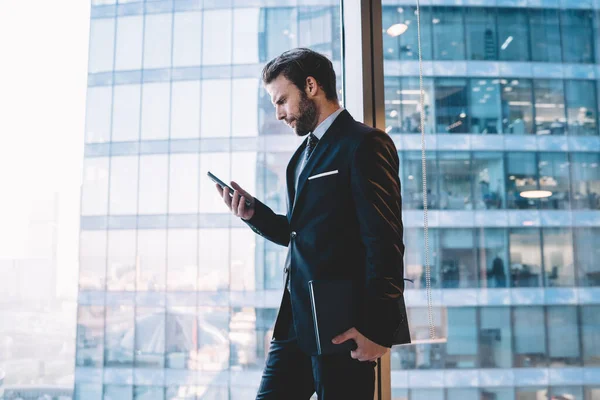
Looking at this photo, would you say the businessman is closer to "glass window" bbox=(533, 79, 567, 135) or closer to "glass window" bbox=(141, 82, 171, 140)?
"glass window" bbox=(141, 82, 171, 140)

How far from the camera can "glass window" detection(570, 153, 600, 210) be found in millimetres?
2150

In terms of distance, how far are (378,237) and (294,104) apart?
42cm

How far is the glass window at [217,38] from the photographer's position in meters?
1.94

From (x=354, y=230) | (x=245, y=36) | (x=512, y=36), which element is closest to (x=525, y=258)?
(x=512, y=36)

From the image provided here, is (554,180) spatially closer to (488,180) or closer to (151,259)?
(488,180)

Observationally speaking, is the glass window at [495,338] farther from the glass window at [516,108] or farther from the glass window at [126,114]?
the glass window at [126,114]

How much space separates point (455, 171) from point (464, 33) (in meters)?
0.57

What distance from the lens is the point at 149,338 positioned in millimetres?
1799

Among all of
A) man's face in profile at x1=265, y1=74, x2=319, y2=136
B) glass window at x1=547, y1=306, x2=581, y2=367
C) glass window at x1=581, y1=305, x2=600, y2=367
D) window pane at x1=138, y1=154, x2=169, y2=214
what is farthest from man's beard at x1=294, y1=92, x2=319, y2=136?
glass window at x1=581, y1=305, x2=600, y2=367

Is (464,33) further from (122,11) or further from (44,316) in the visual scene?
(44,316)

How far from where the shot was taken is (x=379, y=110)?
1.80 m

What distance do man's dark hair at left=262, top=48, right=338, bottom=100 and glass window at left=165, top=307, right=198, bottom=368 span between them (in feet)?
2.97

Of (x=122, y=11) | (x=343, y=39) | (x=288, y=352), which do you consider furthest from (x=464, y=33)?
(x=288, y=352)

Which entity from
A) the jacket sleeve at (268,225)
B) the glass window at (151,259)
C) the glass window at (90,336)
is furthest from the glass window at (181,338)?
the jacket sleeve at (268,225)
